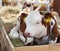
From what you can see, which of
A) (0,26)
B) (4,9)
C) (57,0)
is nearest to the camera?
(0,26)

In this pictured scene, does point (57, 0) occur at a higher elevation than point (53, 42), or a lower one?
higher

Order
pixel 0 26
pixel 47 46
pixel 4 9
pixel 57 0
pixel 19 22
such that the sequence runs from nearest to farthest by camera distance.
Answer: pixel 47 46
pixel 19 22
pixel 0 26
pixel 4 9
pixel 57 0

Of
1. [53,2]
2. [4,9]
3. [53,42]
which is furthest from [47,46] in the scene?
[53,2]

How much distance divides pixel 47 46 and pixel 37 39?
0.08 m

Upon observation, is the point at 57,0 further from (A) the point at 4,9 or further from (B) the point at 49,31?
(B) the point at 49,31

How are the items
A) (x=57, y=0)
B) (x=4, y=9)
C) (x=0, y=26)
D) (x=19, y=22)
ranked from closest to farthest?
(x=19, y=22) → (x=0, y=26) → (x=4, y=9) → (x=57, y=0)

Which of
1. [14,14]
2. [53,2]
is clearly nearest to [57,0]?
[53,2]

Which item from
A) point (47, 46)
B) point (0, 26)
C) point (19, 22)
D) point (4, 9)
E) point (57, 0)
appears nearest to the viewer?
point (47, 46)

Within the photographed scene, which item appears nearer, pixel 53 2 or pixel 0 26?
pixel 0 26

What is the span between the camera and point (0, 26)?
4.26 ft

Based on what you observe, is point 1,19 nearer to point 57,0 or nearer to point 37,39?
point 37,39

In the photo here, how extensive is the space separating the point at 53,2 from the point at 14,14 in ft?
1.88

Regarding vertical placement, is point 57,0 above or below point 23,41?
above

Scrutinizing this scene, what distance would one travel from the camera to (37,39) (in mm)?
971
